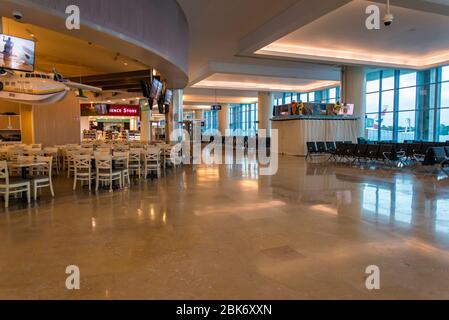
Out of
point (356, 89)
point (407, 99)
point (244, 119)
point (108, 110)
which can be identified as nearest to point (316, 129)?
point (356, 89)

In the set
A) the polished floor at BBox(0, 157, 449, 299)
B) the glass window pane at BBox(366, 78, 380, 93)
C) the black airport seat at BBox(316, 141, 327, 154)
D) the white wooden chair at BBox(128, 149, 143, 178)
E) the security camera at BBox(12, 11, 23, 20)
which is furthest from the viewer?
the glass window pane at BBox(366, 78, 380, 93)

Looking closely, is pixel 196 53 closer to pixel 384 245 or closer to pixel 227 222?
pixel 227 222

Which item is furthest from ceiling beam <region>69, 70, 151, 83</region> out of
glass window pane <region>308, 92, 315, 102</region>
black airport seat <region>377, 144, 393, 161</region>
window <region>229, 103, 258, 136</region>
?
window <region>229, 103, 258, 136</region>

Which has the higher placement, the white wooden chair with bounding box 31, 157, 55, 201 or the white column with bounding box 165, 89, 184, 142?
the white column with bounding box 165, 89, 184, 142

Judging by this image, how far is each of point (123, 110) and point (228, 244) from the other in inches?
822

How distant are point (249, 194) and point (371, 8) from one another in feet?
20.9

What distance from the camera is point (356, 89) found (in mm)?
16625

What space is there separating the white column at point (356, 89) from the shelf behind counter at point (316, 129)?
33cm

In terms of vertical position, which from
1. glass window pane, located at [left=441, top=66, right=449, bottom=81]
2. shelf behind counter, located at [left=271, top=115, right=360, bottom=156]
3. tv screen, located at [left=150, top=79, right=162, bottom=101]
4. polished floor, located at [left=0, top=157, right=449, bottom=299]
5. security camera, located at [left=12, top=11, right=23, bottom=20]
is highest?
glass window pane, located at [left=441, top=66, right=449, bottom=81]

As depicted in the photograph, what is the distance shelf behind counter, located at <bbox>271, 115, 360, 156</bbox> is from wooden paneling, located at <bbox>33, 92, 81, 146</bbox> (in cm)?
1053

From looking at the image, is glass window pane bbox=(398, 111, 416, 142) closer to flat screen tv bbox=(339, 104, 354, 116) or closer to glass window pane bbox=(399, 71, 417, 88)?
glass window pane bbox=(399, 71, 417, 88)

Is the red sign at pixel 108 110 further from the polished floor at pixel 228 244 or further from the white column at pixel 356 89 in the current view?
the polished floor at pixel 228 244

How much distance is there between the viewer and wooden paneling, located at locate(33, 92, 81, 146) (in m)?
13.8
